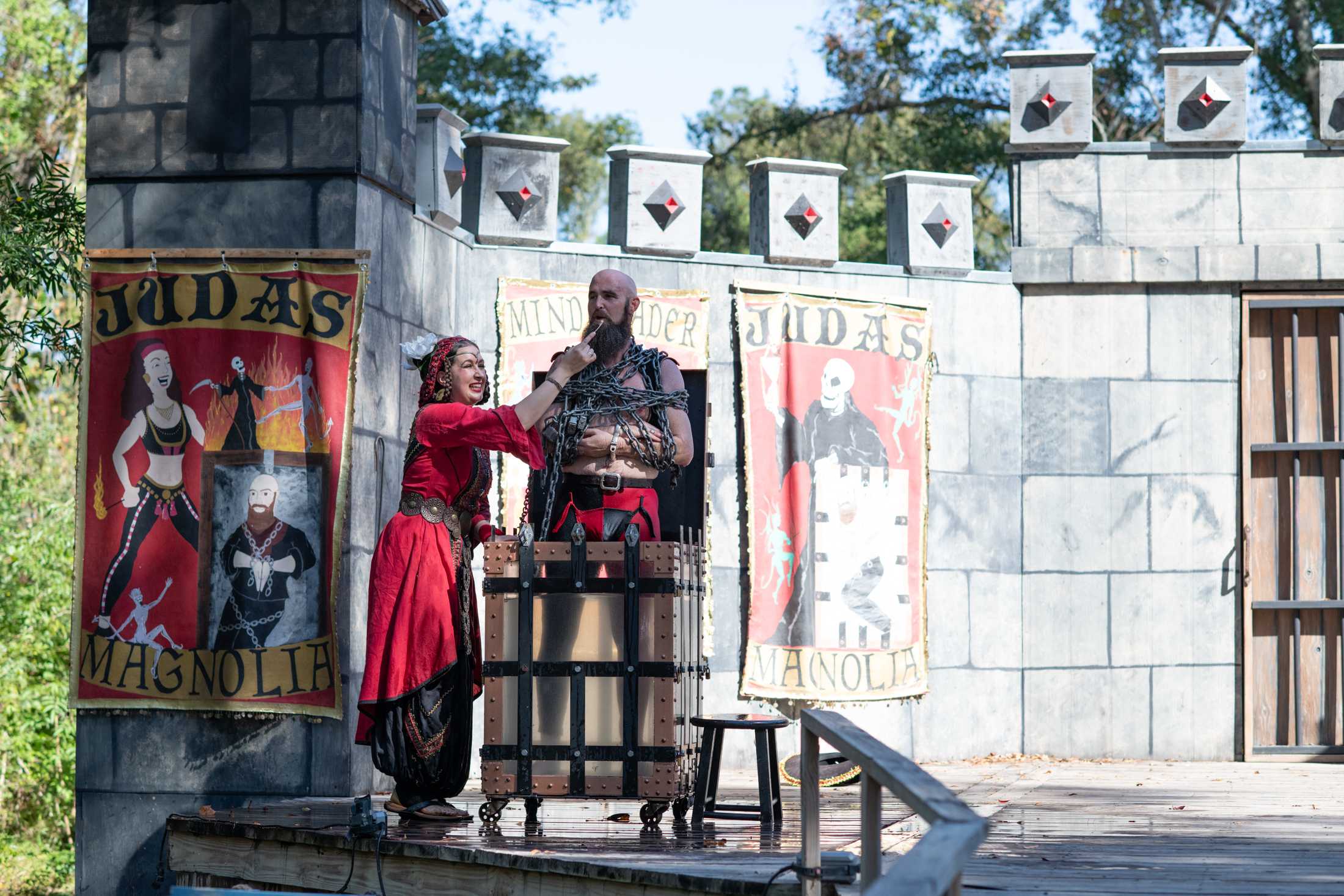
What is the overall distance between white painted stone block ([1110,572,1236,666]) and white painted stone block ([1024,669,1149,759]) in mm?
136

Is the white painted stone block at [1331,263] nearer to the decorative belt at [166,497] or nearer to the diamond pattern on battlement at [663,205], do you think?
the diamond pattern on battlement at [663,205]

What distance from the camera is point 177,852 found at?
620 cm

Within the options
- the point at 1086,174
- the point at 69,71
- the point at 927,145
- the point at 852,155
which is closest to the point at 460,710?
the point at 1086,174

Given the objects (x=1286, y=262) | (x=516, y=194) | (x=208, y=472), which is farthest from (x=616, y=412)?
(x=1286, y=262)

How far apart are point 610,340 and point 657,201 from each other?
3347 millimetres

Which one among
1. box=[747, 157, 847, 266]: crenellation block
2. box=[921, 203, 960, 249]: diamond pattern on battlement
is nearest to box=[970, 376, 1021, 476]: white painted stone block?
box=[921, 203, 960, 249]: diamond pattern on battlement

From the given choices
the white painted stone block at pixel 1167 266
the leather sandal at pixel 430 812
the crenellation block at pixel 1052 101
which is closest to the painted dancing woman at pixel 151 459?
the leather sandal at pixel 430 812

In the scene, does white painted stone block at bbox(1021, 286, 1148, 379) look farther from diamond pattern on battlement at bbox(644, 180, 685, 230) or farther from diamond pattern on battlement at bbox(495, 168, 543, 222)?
diamond pattern on battlement at bbox(495, 168, 543, 222)

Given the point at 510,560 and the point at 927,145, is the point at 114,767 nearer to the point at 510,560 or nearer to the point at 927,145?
the point at 510,560

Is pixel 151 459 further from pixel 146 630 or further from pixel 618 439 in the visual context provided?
pixel 618 439

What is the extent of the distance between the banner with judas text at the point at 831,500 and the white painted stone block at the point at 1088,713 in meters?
0.74

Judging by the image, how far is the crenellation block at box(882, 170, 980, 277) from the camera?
9.41m

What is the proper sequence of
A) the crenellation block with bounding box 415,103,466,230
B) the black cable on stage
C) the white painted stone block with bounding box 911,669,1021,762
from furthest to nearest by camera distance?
1. the white painted stone block with bounding box 911,669,1021,762
2. the crenellation block with bounding box 415,103,466,230
3. the black cable on stage

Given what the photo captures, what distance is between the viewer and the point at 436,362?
5773 millimetres
